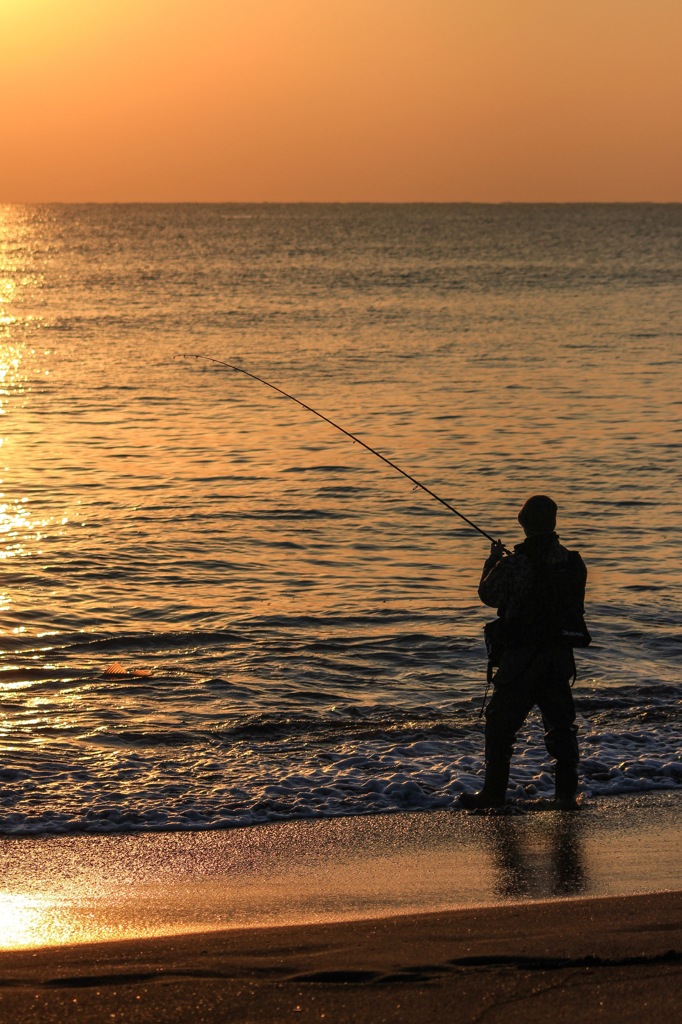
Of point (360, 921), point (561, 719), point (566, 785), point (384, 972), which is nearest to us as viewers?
point (384, 972)

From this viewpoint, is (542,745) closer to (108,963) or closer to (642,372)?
(108,963)

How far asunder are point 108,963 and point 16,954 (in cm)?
32

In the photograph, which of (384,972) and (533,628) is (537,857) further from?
(384,972)

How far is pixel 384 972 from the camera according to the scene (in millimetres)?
3740

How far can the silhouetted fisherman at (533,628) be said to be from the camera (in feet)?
18.0

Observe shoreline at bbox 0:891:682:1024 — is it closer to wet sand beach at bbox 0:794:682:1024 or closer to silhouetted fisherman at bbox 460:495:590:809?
wet sand beach at bbox 0:794:682:1024

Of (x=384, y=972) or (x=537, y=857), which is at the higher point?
(x=384, y=972)

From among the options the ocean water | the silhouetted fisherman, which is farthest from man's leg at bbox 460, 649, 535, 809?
the ocean water

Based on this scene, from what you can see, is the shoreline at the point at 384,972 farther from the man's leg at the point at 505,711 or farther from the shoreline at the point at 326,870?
the man's leg at the point at 505,711

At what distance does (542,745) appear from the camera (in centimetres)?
693

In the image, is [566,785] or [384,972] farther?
[566,785]

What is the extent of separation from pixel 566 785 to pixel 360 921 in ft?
5.89

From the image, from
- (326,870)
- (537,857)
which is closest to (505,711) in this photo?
(537,857)

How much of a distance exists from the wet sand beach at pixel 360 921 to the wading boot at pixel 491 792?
0.37 feet
